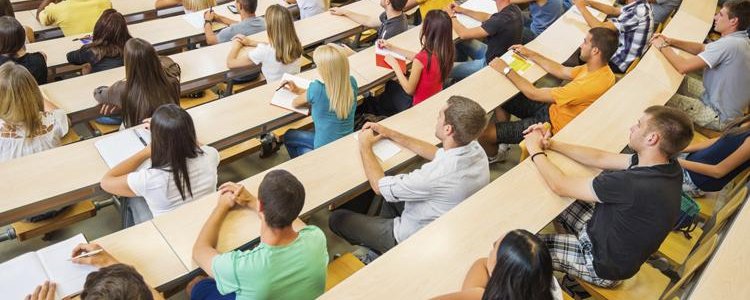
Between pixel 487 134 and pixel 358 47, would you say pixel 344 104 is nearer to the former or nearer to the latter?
pixel 487 134

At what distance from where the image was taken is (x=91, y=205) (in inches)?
121

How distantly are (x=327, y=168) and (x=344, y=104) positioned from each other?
0.62 metres

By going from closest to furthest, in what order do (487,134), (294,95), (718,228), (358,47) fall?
(718,228) → (294,95) → (487,134) → (358,47)

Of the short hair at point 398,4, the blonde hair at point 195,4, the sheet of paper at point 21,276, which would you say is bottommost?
the sheet of paper at point 21,276

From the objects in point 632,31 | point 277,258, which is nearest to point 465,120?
point 277,258

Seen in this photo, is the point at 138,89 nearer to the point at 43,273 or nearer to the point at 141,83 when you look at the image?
the point at 141,83

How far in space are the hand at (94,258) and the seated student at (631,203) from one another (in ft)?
6.53

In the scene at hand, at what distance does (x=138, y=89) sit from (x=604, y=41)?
2.92 m

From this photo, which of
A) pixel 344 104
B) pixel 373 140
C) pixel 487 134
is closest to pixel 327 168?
pixel 373 140

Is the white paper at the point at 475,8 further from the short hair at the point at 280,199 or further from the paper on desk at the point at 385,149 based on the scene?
the short hair at the point at 280,199

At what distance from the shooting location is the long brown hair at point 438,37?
12.5 feet

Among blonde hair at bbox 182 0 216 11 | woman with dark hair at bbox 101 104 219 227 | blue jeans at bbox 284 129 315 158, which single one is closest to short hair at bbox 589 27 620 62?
blue jeans at bbox 284 129 315 158

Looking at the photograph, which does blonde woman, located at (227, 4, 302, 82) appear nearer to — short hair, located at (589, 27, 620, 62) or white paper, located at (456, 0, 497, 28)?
white paper, located at (456, 0, 497, 28)

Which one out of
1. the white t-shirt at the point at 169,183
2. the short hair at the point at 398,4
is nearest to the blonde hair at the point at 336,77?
the white t-shirt at the point at 169,183
